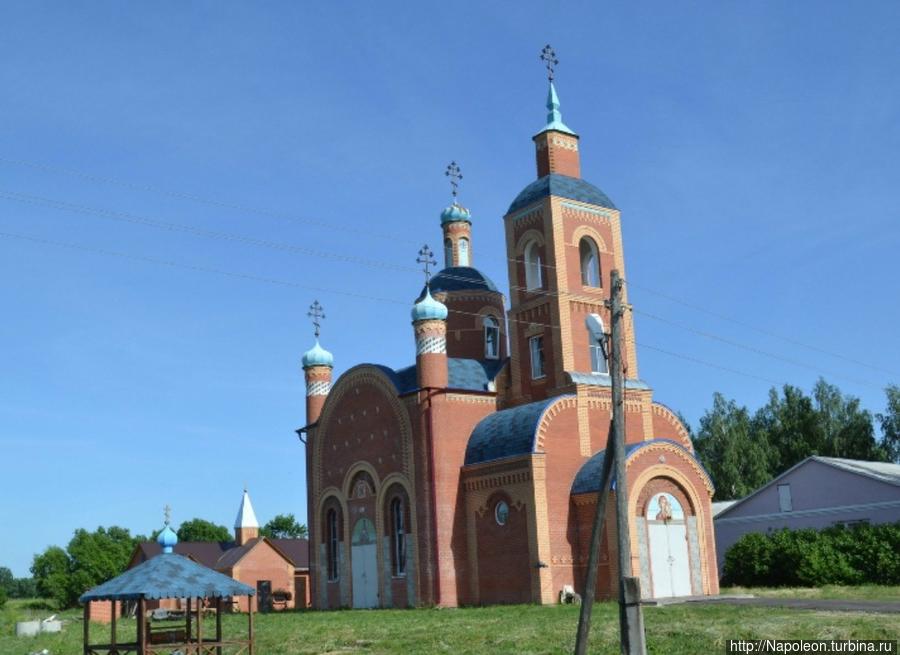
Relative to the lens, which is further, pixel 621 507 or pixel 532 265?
pixel 532 265

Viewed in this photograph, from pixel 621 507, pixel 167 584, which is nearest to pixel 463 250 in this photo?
pixel 167 584

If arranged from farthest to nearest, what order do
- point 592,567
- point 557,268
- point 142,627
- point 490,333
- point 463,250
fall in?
1. point 463,250
2. point 490,333
3. point 557,268
4. point 142,627
5. point 592,567

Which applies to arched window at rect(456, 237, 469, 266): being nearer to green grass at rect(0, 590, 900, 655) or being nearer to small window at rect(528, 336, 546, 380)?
small window at rect(528, 336, 546, 380)

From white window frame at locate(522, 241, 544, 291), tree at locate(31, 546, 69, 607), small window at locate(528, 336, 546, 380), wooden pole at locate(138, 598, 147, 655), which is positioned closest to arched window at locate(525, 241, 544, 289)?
white window frame at locate(522, 241, 544, 291)

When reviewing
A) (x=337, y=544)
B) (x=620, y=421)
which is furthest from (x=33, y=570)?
(x=620, y=421)

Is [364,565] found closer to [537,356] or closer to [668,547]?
[537,356]

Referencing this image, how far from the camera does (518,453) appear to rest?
2962 centimetres

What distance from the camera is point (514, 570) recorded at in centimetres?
2945

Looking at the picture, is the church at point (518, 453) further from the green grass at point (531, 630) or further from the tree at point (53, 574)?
the tree at point (53, 574)

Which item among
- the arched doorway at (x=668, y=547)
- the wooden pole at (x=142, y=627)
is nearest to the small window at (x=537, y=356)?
the arched doorway at (x=668, y=547)

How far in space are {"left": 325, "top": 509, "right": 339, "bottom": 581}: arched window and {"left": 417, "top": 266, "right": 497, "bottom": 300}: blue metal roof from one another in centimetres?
864

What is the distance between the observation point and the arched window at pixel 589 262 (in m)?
33.1

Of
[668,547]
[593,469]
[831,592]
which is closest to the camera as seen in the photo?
[831,592]

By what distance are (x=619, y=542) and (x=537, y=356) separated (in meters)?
17.7
